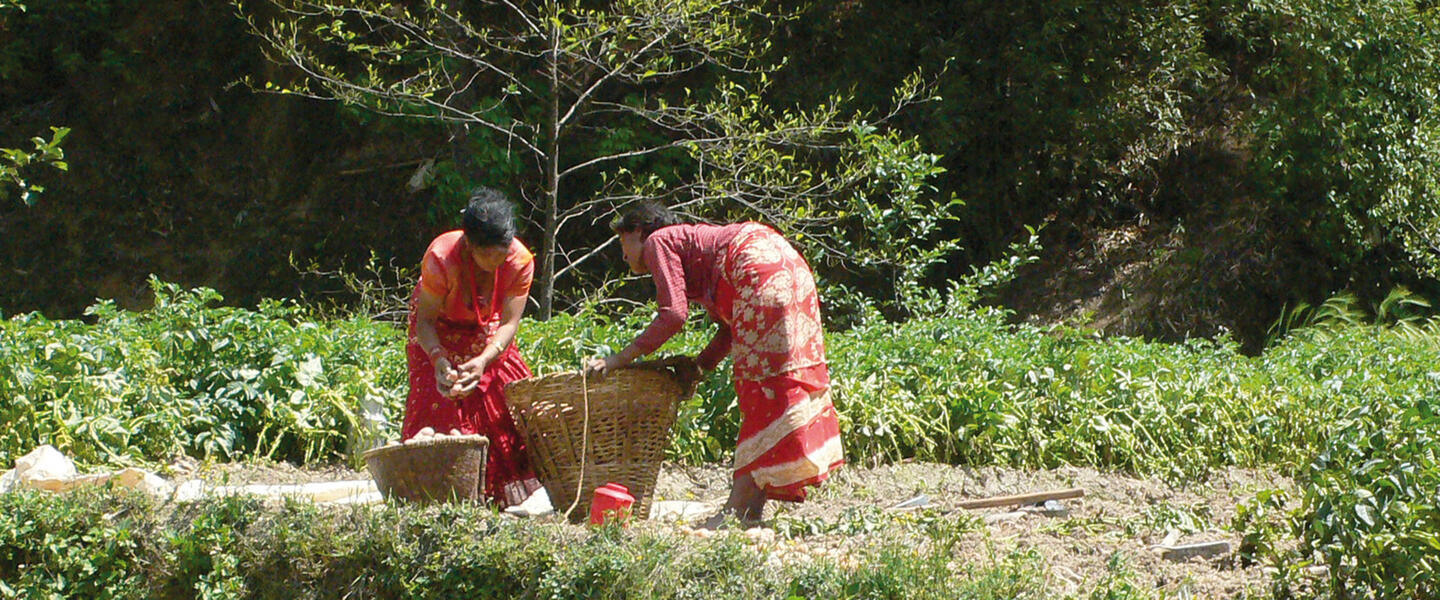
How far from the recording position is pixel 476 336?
546cm

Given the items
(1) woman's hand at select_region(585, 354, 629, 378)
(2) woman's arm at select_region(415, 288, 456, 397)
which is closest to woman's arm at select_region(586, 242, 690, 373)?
(1) woman's hand at select_region(585, 354, 629, 378)

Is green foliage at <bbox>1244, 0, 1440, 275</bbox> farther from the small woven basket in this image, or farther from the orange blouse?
the small woven basket

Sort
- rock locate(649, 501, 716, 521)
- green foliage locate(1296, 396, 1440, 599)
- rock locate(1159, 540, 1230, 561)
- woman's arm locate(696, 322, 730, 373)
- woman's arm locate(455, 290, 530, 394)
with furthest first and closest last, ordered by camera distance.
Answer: rock locate(649, 501, 716, 521) < woman's arm locate(696, 322, 730, 373) < woman's arm locate(455, 290, 530, 394) < rock locate(1159, 540, 1230, 561) < green foliage locate(1296, 396, 1440, 599)

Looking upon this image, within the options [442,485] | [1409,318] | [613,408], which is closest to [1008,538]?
[613,408]

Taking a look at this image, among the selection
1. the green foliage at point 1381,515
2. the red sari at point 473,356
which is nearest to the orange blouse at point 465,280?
the red sari at point 473,356

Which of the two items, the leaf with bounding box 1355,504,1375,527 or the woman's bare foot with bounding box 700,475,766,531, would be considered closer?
the leaf with bounding box 1355,504,1375,527

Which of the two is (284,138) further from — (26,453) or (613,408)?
(613,408)

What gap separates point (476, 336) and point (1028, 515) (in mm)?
2186

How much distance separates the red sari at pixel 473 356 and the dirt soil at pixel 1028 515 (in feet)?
2.54

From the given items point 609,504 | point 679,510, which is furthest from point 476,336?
point 679,510

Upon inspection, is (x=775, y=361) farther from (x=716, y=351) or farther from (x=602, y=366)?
(x=602, y=366)

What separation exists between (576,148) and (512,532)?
798cm

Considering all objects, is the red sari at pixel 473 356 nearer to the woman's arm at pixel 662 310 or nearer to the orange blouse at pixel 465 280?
the orange blouse at pixel 465 280

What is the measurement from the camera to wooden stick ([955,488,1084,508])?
18.9 feet
